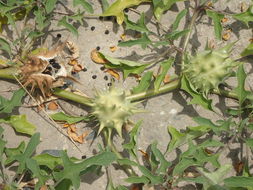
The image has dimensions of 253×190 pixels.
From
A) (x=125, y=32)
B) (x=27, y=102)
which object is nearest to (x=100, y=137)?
(x=27, y=102)

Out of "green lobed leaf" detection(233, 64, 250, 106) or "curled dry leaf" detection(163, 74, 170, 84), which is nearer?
"green lobed leaf" detection(233, 64, 250, 106)

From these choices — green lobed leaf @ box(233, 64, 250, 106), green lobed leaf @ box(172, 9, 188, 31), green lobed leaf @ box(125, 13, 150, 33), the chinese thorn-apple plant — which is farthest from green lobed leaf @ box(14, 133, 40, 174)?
green lobed leaf @ box(233, 64, 250, 106)

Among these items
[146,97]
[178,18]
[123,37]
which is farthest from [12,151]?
[178,18]

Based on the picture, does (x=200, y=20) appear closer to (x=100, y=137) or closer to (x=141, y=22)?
(x=141, y=22)

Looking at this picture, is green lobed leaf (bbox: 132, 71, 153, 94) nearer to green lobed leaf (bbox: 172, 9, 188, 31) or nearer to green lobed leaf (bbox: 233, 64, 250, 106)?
green lobed leaf (bbox: 172, 9, 188, 31)

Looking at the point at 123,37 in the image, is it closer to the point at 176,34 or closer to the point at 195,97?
the point at 176,34

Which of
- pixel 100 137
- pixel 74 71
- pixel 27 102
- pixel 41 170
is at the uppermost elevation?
pixel 74 71
